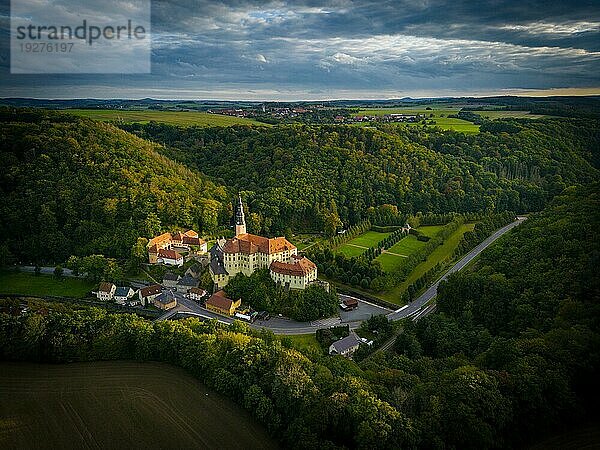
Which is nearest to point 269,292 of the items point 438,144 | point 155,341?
point 155,341

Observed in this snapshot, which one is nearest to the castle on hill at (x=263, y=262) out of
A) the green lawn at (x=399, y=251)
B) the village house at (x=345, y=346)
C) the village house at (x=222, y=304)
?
the village house at (x=222, y=304)

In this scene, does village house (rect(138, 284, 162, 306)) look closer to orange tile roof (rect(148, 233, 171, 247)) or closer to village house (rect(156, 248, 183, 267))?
village house (rect(156, 248, 183, 267))

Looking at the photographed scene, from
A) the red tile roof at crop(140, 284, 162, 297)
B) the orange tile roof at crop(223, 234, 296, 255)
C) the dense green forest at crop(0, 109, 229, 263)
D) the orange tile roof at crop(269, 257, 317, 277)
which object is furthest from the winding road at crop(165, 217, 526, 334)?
the dense green forest at crop(0, 109, 229, 263)

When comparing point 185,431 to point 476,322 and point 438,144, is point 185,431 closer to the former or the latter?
point 476,322

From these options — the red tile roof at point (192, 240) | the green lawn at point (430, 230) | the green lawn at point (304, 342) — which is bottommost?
the green lawn at point (304, 342)

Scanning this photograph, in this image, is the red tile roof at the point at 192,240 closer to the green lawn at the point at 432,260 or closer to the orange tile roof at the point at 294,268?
the orange tile roof at the point at 294,268

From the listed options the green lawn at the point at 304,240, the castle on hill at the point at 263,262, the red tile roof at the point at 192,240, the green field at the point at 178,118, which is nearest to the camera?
the castle on hill at the point at 263,262

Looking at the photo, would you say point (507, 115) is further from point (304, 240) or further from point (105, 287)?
point (105, 287)
